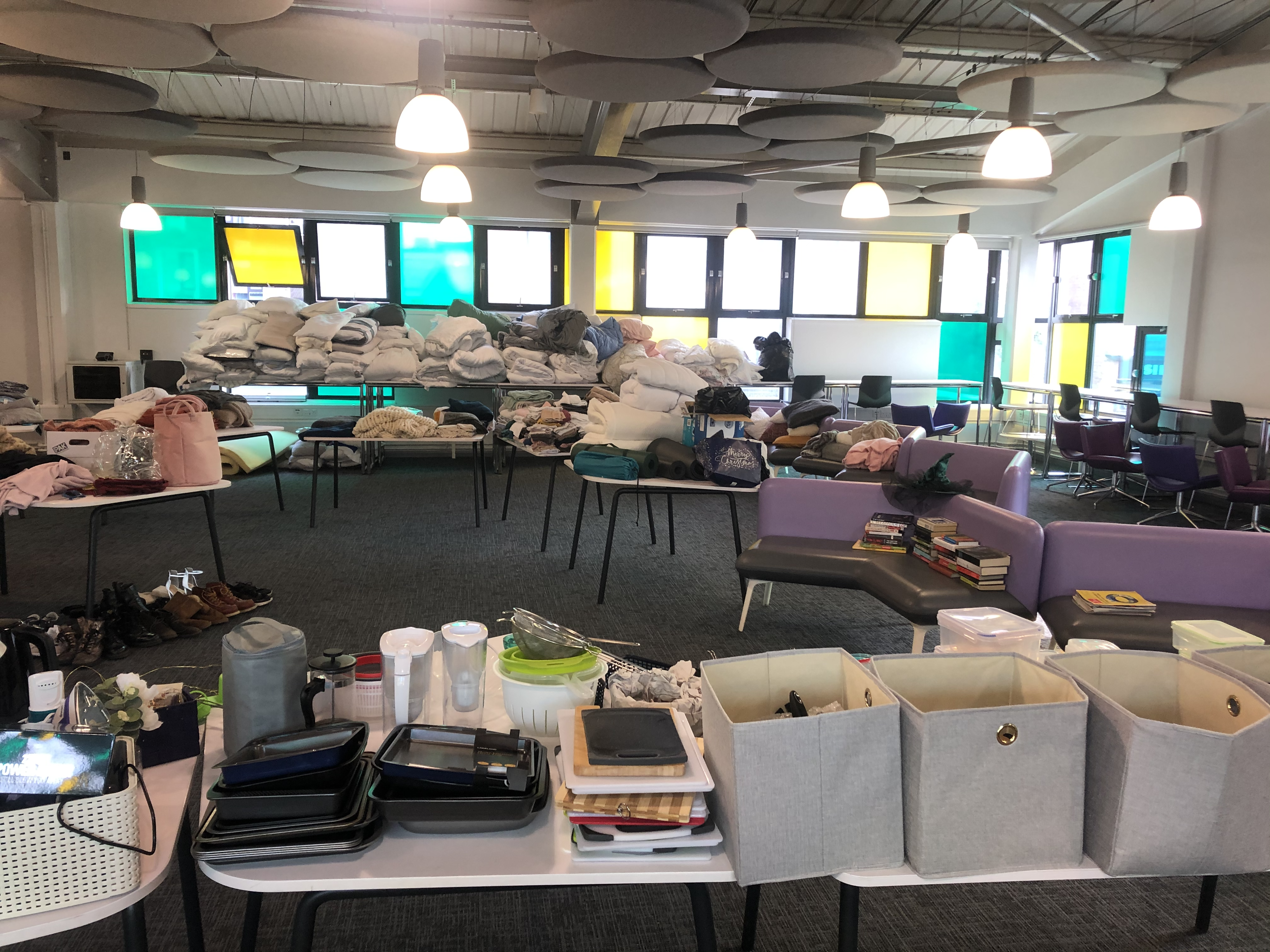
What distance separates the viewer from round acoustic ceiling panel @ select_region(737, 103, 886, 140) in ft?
19.7

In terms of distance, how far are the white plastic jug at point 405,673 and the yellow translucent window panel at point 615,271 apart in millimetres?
11000

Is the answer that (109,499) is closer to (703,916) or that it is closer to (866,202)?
(703,916)

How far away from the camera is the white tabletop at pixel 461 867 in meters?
1.42

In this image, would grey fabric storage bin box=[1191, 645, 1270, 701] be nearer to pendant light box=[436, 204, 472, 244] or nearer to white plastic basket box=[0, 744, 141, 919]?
white plastic basket box=[0, 744, 141, 919]

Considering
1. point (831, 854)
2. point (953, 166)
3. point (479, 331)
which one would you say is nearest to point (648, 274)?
point (479, 331)

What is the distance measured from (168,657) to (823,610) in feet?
11.2

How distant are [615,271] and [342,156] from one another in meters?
5.49

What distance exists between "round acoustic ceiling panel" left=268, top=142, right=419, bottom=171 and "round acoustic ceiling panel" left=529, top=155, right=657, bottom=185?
122 cm

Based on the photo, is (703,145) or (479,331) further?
(479,331)

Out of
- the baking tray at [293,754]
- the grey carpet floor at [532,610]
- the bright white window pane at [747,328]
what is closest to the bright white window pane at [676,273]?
the bright white window pane at [747,328]

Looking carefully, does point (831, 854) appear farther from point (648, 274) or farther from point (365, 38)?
point (648, 274)

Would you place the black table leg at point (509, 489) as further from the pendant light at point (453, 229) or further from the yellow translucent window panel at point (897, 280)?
the yellow translucent window panel at point (897, 280)

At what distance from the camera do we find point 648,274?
503 inches

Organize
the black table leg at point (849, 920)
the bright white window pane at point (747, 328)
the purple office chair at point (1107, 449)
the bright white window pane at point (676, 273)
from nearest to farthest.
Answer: the black table leg at point (849, 920), the purple office chair at point (1107, 449), the bright white window pane at point (676, 273), the bright white window pane at point (747, 328)
